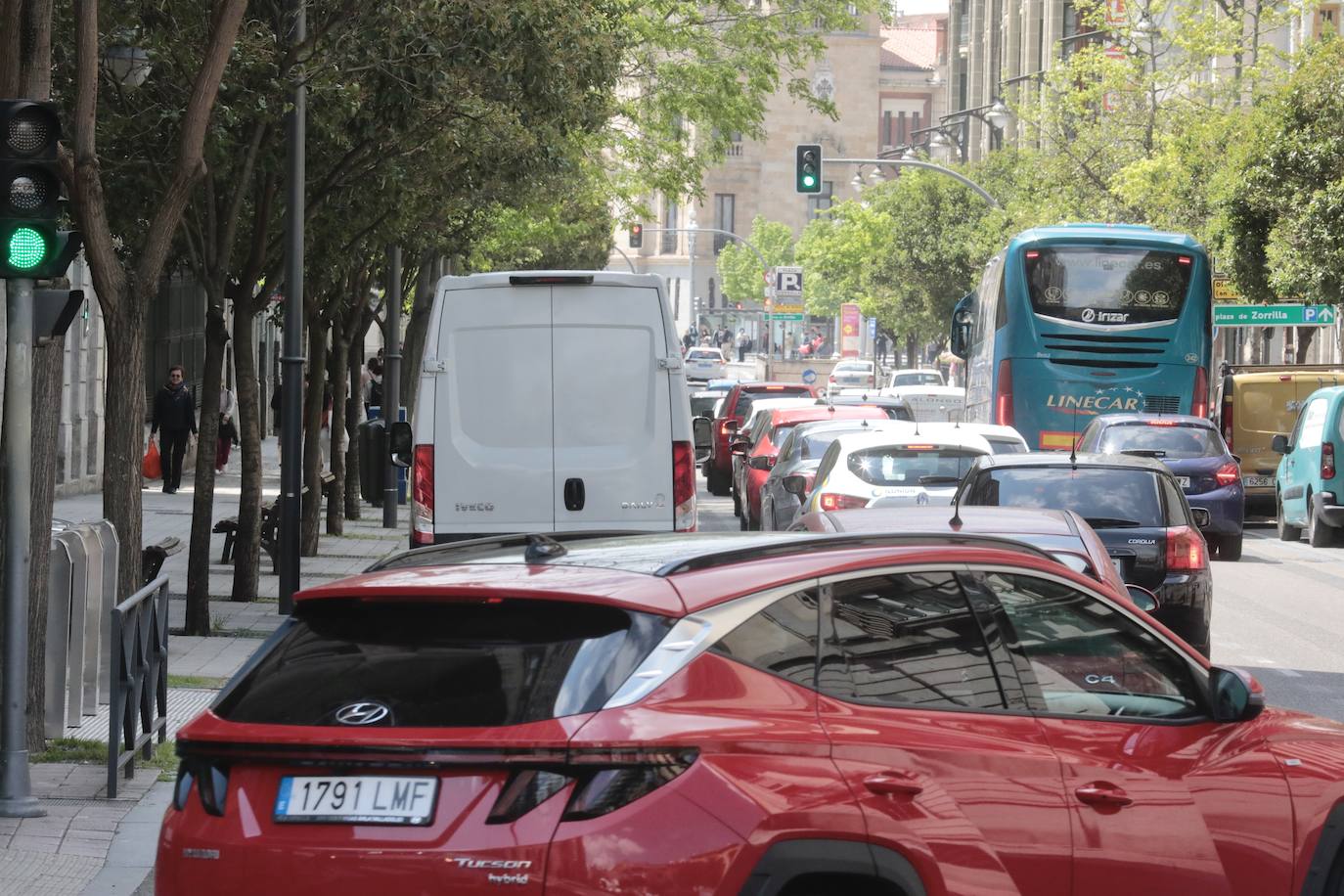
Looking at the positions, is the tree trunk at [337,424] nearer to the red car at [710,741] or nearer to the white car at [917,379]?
the red car at [710,741]

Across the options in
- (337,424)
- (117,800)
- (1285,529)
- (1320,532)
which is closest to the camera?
(117,800)

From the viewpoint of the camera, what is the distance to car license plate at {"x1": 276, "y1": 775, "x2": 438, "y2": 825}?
13.5 feet

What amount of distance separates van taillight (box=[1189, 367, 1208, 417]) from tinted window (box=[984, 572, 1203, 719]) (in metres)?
23.1

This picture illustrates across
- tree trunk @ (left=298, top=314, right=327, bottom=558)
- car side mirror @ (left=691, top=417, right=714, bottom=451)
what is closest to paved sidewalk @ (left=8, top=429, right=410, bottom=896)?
car side mirror @ (left=691, top=417, right=714, bottom=451)

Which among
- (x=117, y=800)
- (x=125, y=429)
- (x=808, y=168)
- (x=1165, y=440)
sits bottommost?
(x=117, y=800)

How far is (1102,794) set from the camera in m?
4.81

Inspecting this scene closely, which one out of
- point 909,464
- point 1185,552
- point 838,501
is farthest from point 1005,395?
point 1185,552

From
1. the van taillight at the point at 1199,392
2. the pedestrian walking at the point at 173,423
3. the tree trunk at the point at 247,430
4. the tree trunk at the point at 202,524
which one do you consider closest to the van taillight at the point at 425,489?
the tree trunk at the point at 202,524

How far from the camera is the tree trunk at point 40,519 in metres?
9.16

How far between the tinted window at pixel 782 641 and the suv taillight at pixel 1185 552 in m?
8.41

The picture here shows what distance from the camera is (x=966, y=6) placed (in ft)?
393

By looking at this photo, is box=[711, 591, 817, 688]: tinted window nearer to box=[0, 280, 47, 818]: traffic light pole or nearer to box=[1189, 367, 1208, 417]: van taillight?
box=[0, 280, 47, 818]: traffic light pole

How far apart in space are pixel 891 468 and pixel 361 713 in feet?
39.9

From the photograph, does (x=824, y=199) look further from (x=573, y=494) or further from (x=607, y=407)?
(x=573, y=494)
